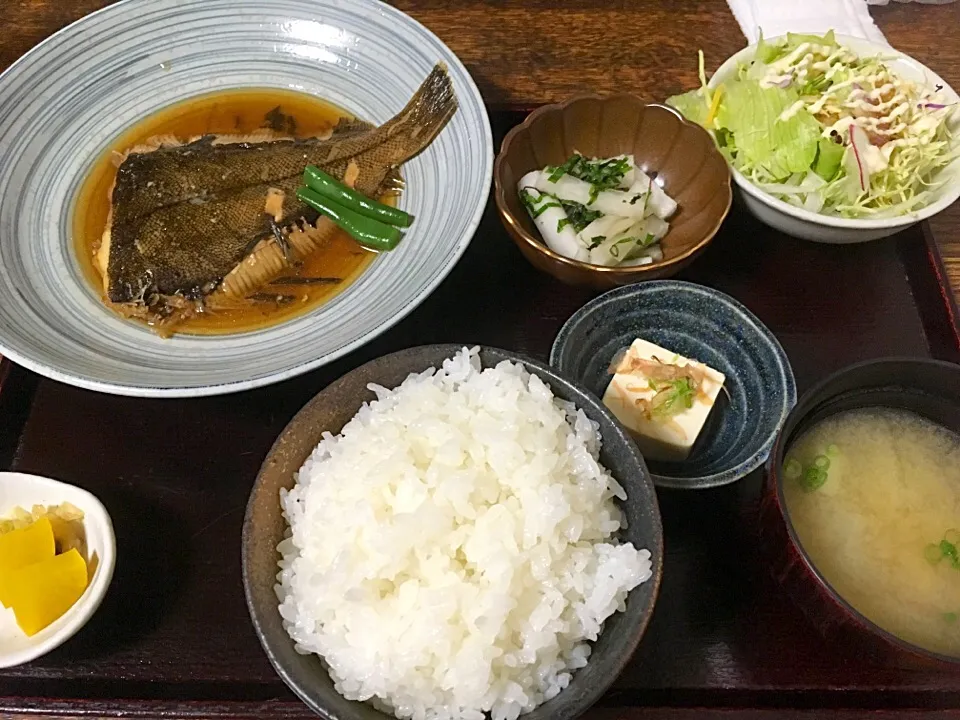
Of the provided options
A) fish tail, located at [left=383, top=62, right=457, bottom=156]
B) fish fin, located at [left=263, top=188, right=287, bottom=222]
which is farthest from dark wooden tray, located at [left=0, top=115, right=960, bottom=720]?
fish fin, located at [left=263, top=188, right=287, bottom=222]

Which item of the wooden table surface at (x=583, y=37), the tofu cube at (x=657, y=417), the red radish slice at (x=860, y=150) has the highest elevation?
the wooden table surface at (x=583, y=37)

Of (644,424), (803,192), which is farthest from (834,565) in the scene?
(803,192)

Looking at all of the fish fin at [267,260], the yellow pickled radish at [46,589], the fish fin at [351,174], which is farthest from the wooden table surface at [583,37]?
the yellow pickled radish at [46,589]

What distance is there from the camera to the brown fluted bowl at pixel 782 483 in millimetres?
1315

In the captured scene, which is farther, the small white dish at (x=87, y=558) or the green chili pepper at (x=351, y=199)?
the green chili pepper at (x=351, y=199)

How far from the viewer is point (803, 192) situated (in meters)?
2.04

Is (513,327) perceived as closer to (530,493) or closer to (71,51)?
(530,493)

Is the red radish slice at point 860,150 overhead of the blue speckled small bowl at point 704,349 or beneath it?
overhead

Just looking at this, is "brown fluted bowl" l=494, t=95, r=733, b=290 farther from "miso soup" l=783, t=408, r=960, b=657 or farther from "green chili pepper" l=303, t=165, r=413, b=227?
"miso soup" l=783, t=408, r=960, b=657

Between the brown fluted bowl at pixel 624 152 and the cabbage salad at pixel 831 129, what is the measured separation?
Result: 124 millimetres

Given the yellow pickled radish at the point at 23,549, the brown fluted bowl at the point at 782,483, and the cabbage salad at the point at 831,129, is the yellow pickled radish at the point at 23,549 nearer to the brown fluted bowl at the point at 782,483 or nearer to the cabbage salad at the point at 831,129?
the brown fluted bowl at the point at 782,483

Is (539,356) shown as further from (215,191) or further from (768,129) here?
(215,191)

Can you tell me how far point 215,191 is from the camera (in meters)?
2.22

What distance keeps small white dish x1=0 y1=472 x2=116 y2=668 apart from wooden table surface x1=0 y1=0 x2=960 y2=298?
1.67 m
